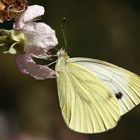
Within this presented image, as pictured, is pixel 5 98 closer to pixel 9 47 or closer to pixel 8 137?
pixel 8 137

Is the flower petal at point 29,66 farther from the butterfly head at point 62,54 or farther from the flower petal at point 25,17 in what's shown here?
the butterfly head at point 62,54

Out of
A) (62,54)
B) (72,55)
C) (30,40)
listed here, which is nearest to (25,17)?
(30,40)

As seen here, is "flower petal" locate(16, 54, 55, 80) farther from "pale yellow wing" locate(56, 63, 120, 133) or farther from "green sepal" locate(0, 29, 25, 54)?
"pale yellow wing" locate(56, 63, 120, 133)

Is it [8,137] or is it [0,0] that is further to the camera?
[8,137]

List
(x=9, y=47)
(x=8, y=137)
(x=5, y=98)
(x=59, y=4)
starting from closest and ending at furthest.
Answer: (x=9, y=47), (x=8, y=137), (x=5, y=98), (x=59, y=4)

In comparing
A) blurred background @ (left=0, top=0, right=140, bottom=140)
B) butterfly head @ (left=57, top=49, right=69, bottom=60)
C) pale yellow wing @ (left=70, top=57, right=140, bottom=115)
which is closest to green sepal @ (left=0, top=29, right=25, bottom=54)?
butterfly head @ (left=57, top=49, right=69, bottom=60)

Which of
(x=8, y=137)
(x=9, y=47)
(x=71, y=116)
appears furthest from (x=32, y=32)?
(x=8, y=137)

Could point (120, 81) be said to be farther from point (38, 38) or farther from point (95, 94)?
point (38, 38)
